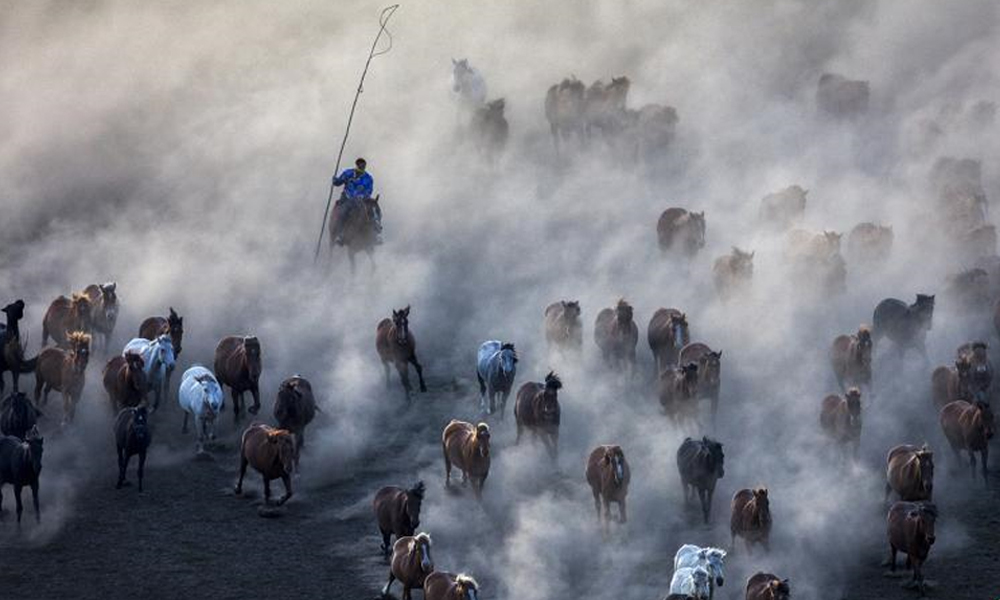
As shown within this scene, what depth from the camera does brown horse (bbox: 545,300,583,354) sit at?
1595 inches

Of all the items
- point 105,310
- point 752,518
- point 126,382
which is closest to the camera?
point 752,518

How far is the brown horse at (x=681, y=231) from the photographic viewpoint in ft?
151

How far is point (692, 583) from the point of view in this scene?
28.9 metres

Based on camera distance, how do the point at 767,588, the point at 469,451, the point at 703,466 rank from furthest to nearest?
the point at 469,451 → the point at 703,466 → the point at 767,588

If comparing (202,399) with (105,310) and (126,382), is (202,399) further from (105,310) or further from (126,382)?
(105,310)

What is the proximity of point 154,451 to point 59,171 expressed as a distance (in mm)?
22001

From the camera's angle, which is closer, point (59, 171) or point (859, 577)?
point (859, 577)

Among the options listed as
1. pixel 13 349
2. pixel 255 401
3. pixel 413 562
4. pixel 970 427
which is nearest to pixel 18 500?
pixel 13 349

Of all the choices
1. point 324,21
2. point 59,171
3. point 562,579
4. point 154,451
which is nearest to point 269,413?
point 154,451

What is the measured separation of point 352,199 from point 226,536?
44.8ft

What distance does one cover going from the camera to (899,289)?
149 ft

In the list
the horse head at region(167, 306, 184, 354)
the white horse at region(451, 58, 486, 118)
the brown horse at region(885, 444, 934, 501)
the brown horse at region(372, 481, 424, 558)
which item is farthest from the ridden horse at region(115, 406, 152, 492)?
the white horse at region(451, 58, 486, 118)

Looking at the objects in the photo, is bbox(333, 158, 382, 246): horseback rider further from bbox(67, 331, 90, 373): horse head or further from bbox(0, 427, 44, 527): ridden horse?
bbox(0, 427, 44, 527): ridden horse

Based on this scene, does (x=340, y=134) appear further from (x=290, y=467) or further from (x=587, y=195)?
(x=290, y=467)
